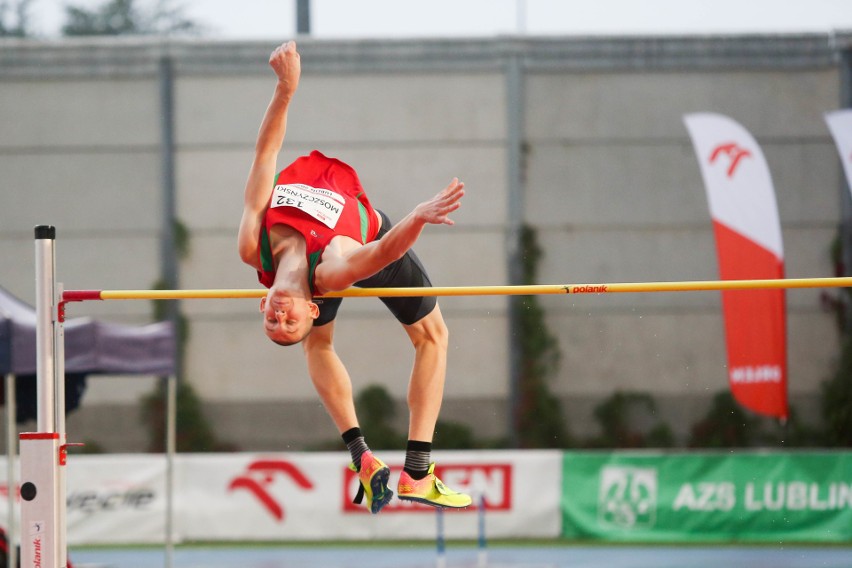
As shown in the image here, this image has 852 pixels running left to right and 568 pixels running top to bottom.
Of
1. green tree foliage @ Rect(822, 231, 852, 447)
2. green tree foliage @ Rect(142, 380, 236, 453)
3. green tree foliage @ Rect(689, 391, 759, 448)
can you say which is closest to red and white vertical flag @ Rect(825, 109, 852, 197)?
green tree foliage @ Rect(822, 231, 852, 447)

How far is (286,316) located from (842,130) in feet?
36.6

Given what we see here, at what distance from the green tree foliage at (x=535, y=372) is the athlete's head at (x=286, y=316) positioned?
9785mm

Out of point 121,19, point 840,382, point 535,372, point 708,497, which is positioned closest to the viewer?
point 708,497

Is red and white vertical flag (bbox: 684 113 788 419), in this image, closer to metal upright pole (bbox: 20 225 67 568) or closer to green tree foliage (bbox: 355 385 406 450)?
green tree foliage (bbox: 355 385 406 450)

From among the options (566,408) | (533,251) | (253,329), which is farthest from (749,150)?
(253,329)

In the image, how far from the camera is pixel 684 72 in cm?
1484

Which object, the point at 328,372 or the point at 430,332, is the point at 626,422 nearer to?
the point at 430,332

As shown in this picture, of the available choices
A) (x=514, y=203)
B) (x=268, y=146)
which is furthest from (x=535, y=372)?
(x=268, y=146)

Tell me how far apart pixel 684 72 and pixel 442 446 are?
5.78 metres

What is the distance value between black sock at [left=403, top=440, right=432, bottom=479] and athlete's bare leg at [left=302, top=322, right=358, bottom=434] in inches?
11.9

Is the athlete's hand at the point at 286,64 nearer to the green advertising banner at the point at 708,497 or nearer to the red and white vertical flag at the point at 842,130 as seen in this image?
the green advertising banner at the point at 708,497

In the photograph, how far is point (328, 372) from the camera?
16.9 ft

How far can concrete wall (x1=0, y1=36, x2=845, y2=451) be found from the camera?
14.4 m

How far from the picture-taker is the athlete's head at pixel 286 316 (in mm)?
4555
